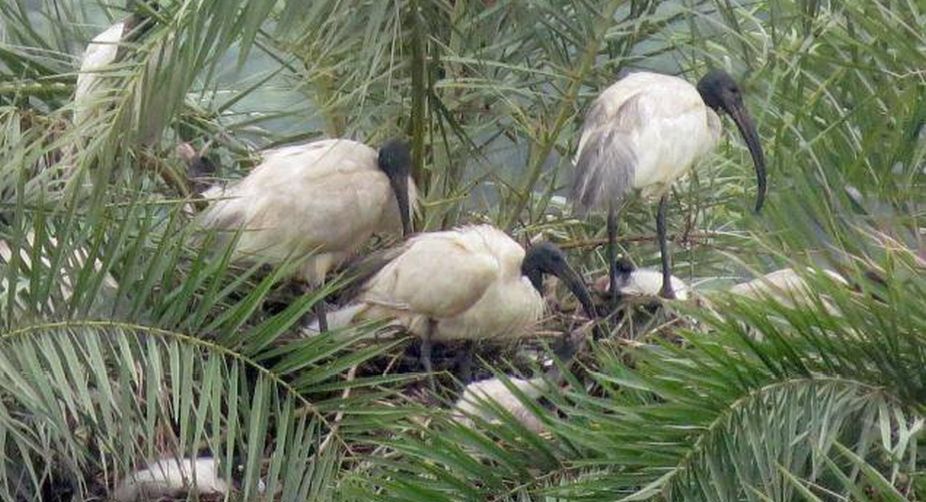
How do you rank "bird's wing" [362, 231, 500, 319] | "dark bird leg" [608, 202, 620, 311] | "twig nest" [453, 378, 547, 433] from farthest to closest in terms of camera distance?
"dark bird leg" [608, 202, 620, 311] < "bird's wing" [362, 231, 500, 319] < "twig nest" [453, 378, 547, 433]

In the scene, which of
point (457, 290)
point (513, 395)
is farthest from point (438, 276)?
point (513, 395)

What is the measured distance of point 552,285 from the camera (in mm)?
6770

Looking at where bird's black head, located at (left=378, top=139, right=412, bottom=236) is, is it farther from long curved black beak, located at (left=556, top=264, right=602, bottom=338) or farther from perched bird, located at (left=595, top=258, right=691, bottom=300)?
perched bird, located at (left=595, top=258, right=691, bottom=300)

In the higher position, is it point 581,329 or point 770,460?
point 770,460

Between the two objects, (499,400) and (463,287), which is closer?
(499,400)

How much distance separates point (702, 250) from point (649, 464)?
318 cm

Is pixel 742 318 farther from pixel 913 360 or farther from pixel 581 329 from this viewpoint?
pixel 581 329

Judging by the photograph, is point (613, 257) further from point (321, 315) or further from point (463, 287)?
point (321, 315)

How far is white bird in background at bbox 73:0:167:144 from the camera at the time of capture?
484 centimetres

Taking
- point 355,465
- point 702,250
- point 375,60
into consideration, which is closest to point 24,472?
point 355,465

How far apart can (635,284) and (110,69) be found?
205cm

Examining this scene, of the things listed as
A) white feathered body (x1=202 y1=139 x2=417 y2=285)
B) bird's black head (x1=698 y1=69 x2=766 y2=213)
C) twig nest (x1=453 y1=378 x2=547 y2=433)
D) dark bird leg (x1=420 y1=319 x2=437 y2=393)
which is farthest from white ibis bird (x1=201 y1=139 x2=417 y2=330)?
bird's black head (x1=698 y1=69 x2=766 y2=213)

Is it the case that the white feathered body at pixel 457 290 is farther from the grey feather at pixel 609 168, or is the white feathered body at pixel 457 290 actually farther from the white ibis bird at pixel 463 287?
the grey feather at pixel 609 168

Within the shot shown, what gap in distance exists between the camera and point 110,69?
16.2ft
